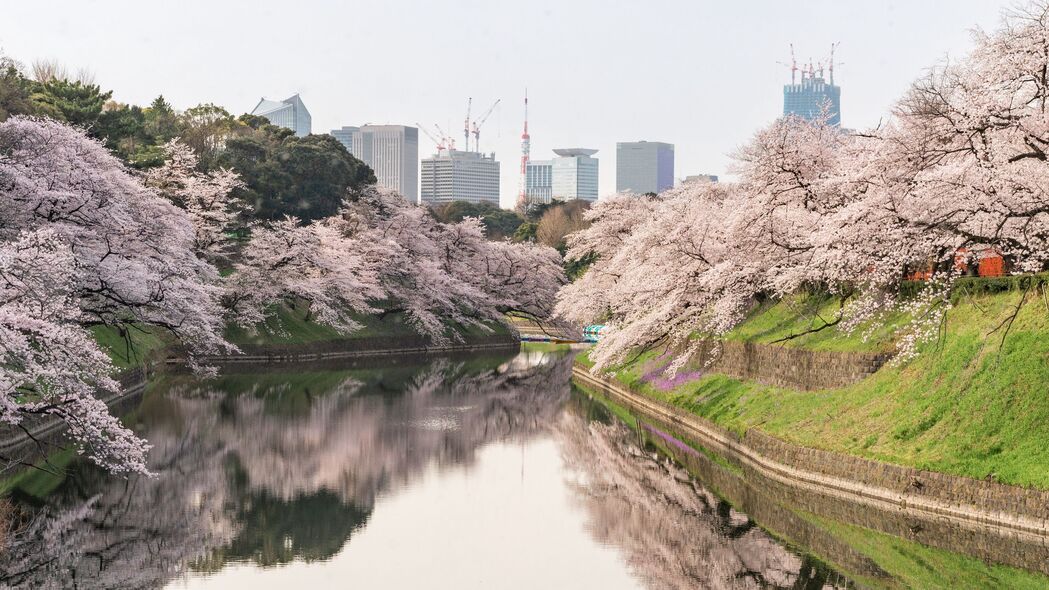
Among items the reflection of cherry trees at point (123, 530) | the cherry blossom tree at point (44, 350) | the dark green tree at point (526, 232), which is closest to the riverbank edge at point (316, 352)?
the reflection of cherry trees at point (123, 530)

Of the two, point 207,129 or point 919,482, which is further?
point 207,129

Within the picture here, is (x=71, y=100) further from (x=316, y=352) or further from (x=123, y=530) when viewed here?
(x=123, y=530)

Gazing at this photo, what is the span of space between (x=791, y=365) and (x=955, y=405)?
10.3m

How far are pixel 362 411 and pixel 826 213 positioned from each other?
22.2 meters

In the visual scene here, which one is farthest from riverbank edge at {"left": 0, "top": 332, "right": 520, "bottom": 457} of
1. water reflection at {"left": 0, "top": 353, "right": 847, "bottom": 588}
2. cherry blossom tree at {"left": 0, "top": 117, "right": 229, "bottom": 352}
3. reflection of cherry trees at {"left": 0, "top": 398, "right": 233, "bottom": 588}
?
reflection of cherry trees at {"left": 0, "top": 398, "right": 233, "bottom": 588}

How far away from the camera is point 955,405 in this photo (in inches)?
1041

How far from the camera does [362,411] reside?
48.5 metres

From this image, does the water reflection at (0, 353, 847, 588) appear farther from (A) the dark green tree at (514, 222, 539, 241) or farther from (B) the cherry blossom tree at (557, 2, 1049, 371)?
(A) the dark green tree at (514, 222, 539, 241)

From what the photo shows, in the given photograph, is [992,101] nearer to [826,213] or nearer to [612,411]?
[826,213]

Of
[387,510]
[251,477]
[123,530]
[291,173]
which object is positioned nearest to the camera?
[123,530]

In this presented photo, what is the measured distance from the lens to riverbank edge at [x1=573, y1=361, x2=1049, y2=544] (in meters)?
22.3

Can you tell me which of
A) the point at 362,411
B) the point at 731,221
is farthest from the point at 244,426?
the point at 731,221

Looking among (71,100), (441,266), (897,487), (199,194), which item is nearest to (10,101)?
Result: (199,194)

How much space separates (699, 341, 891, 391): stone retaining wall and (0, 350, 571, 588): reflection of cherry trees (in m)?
7.90
